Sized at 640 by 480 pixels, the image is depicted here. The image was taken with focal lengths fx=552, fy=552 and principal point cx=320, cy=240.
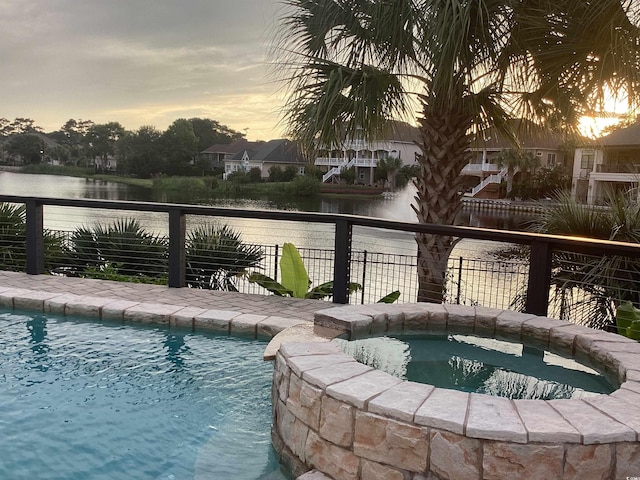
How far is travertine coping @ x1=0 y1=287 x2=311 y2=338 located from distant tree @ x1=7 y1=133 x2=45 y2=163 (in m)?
32.7

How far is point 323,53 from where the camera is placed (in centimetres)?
688

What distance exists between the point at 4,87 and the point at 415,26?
2884 cm

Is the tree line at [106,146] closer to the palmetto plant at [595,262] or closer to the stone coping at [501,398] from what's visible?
the palmetto plant at [595,262]

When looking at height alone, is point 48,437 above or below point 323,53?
below

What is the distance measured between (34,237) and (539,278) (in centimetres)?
598

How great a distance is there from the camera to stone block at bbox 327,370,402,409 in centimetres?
259

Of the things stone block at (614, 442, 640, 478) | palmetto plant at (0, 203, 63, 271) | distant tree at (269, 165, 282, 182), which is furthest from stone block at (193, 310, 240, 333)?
distant tree at (269, 165, 282, 182)

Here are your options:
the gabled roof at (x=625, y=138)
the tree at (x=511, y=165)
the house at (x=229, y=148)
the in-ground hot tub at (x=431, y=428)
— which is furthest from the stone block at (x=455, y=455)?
the house at (x=229, y=148)

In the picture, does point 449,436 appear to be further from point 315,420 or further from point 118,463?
point 118,463

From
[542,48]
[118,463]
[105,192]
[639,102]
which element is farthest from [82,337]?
[105,192]

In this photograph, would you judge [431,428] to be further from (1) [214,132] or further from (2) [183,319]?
(1) [214,132]

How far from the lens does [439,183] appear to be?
730 cm

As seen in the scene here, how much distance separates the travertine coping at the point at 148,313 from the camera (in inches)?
204

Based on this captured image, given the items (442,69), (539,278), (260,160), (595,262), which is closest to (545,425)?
(539,278)
